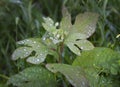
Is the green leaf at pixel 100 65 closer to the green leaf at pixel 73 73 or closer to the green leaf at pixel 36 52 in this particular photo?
the green leaf at pixel 73 73

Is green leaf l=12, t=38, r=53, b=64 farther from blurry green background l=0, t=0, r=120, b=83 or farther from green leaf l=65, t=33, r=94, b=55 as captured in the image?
blurry green background l=0, t=0, r=120, b=83

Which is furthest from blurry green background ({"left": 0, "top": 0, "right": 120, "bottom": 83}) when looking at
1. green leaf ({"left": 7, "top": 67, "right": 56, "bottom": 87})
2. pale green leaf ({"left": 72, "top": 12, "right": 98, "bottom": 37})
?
green leaf ({"left": 7, "top": 67, "right": 56, "bottom": 87})

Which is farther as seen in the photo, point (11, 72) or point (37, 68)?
point (11, 72)

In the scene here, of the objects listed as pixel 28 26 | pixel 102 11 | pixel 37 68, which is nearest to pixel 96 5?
pixel 102 11

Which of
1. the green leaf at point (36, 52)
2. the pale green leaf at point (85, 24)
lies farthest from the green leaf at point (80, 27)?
the green leaf at point (36, 52)

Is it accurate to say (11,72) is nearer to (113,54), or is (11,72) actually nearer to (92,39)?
(92,39)

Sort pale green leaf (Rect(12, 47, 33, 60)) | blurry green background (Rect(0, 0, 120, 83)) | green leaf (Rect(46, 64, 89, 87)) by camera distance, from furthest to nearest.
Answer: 1. blurry green background (Rect(0, 0, 120, 83))
2. pale green leaf (Rect(12, 47, 33, 60))
3. green leaf (Rect(46, 64, 89, 87))
